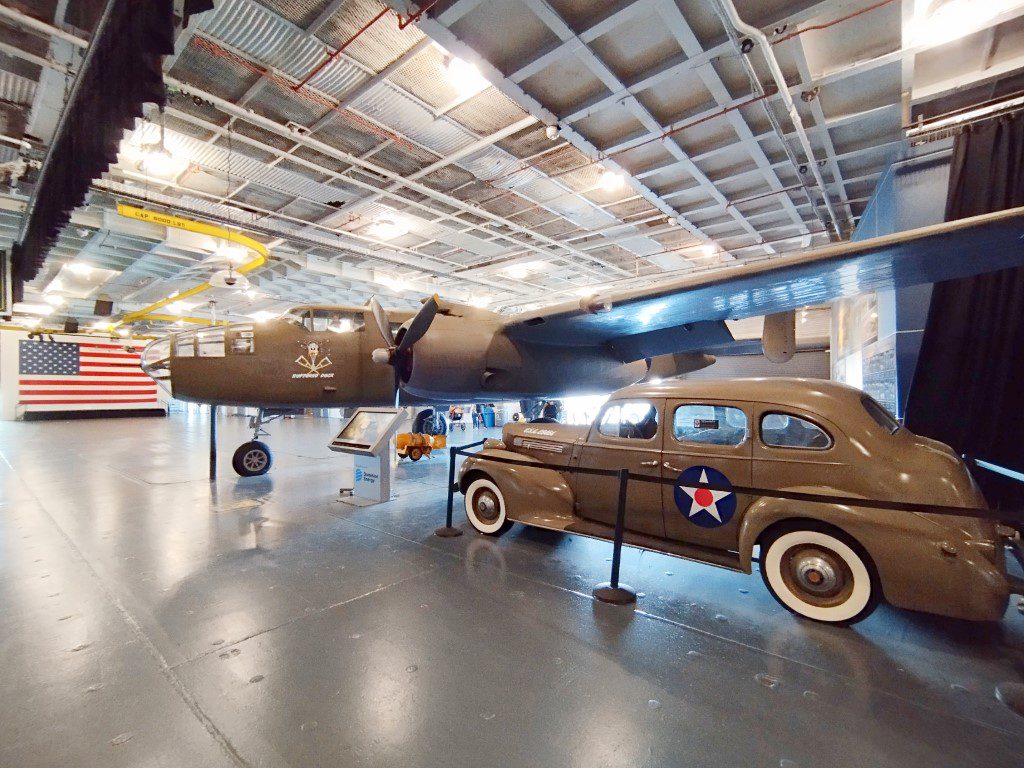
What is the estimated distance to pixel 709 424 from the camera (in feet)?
12.1

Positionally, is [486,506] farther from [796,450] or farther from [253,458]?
[253,458]

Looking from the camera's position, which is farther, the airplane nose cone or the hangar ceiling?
the airplane nose cone

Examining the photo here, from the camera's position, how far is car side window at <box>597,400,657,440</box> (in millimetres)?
3912

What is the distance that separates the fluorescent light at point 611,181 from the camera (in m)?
8.23

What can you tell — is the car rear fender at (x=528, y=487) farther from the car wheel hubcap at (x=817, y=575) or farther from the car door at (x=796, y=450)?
the car wheel hubcap at (x=817, y=575)

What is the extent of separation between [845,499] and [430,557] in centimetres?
338

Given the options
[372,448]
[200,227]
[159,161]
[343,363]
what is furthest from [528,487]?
[200,227]

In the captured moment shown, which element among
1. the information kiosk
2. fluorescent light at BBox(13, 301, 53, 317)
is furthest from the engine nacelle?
fluorescent light at BBox(13, 301, 53, 317)

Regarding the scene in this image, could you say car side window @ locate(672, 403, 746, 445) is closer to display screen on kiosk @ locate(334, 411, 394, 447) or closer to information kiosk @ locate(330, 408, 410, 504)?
information kiosk @ locate(330, 408, 410, 504)

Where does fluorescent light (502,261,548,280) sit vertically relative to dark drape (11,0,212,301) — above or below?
above

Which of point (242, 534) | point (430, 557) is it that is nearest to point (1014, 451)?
point (430, 557)

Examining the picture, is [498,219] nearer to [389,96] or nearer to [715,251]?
[389,96]

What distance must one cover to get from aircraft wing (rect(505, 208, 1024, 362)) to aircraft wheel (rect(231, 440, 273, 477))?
17.7 feet

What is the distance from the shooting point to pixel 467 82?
5641 mm
